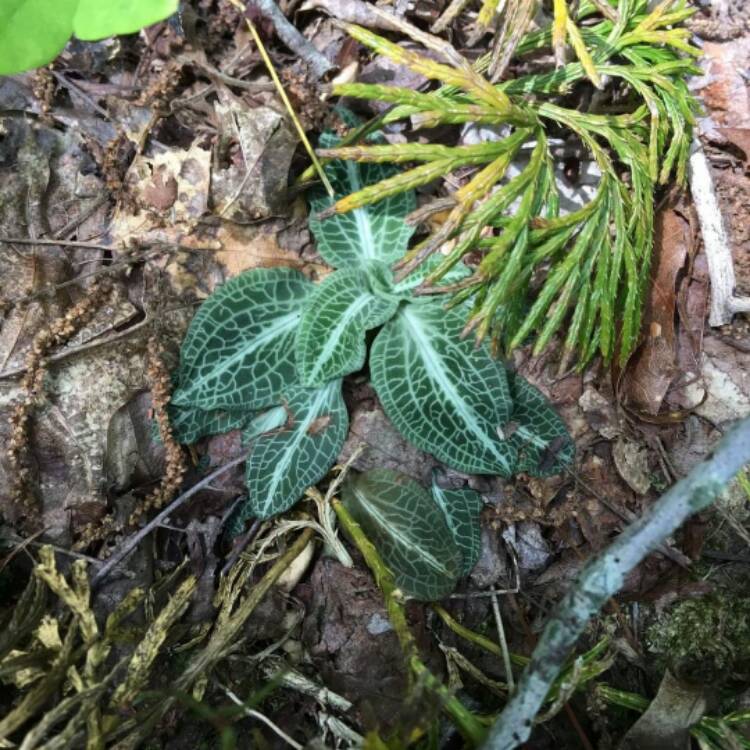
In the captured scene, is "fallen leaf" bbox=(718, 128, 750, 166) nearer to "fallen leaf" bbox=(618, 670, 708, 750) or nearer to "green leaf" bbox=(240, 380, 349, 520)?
"green leaf" bbox=(240, 380, 349, 520)

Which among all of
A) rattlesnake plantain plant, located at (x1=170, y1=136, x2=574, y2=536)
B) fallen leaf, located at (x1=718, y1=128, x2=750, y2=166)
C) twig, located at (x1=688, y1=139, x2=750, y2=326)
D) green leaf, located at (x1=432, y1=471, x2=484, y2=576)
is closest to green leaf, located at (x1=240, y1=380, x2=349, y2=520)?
rattlesnake plantain plant, located at (x1=170, y1=136, x2=574, y2=536)

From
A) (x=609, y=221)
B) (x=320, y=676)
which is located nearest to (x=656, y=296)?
(x=609, y=221)

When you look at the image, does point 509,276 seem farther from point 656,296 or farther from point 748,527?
point 748,527

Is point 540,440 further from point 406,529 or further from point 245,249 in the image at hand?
point 245,249

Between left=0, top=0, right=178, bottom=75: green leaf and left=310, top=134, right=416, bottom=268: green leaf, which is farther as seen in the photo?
left=310, top=134, right=416, bottom=268: green leaf

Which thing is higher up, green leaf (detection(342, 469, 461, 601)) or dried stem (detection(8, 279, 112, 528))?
dried stem (detection(8, 279, 112, 528))
